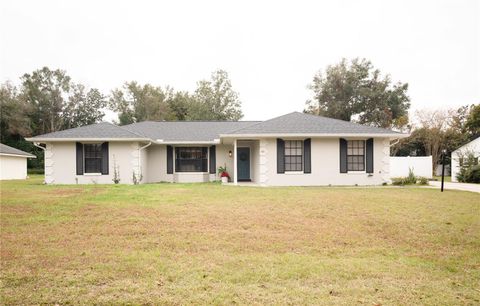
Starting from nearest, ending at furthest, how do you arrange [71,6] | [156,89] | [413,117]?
[71,6] < [413,117] < [156,89]

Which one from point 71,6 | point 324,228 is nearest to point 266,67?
point 71,6

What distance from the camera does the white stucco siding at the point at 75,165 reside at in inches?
664

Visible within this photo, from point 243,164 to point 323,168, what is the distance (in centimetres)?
514

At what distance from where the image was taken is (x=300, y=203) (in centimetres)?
958

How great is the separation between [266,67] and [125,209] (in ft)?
82.5

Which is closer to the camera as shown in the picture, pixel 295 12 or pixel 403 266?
pixel 403 266

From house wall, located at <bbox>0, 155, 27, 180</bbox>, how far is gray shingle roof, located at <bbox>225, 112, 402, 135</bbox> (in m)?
18.7

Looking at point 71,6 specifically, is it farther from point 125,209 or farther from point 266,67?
point 266,67

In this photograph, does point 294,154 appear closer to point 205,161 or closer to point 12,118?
point 205,161

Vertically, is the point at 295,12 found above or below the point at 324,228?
above

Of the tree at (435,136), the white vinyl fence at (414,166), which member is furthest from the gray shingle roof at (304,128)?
the tree at (435,136)

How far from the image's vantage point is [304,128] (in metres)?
16.3

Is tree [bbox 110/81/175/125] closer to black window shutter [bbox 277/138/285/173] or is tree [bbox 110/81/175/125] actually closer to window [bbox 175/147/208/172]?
window [bbox 175/147/208/172]

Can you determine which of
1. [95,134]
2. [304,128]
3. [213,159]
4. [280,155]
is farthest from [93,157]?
[304,128]
